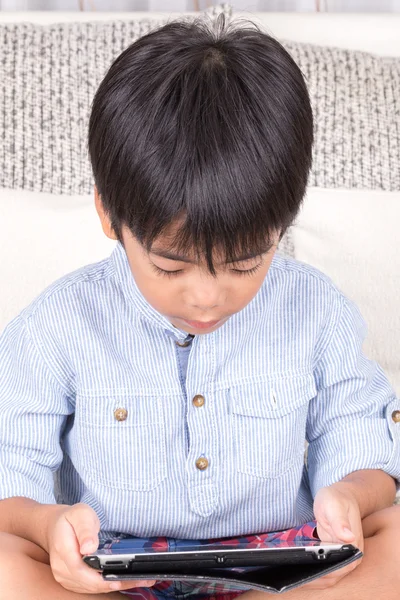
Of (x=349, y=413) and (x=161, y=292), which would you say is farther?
(x=349, y=413)

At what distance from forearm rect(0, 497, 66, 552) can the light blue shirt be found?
1 centimetres

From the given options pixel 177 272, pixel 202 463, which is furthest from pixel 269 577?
pixel 177 272

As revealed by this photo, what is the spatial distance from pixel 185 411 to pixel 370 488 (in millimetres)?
206

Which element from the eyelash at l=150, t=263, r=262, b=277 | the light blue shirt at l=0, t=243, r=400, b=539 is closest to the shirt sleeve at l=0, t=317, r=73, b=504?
the light blue shirt at l=0, t=243, r=400, b=539

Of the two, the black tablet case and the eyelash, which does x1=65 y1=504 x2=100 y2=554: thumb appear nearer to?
the black tablet case

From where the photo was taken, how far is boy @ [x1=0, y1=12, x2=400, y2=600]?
763mm

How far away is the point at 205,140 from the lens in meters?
0.68

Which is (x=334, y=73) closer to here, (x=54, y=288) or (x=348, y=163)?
(x=348, y=163)

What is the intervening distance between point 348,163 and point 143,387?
1.93 ft

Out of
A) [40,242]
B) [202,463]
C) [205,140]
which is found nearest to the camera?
[205,140]

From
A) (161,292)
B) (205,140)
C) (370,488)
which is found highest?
(205,140)

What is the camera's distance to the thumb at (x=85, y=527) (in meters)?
0.75

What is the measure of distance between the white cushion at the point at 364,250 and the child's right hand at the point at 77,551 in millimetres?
557

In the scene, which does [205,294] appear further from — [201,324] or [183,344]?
[183,344]
